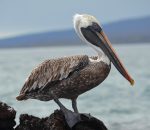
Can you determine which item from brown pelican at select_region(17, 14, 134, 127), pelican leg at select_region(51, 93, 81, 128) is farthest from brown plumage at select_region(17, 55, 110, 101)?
pelican leg at select_region(51, 93, 81, 128)

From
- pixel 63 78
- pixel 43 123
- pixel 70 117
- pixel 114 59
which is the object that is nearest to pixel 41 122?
pixel 43 123

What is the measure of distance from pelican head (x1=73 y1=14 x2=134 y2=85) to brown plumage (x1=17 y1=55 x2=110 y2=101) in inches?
7.8

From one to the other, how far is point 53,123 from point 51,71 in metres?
0.58

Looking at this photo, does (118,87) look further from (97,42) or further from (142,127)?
(97,42)

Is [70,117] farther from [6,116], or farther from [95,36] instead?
[95,36]

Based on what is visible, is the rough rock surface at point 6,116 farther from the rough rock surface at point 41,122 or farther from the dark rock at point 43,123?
the dark rock at point 43,123

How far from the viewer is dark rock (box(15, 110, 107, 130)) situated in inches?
327

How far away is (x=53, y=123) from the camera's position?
27.2 feet

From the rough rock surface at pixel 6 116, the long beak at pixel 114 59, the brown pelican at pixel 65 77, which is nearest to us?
the rough rock surface at pixel 6 116

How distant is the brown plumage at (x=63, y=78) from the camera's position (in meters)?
8.37

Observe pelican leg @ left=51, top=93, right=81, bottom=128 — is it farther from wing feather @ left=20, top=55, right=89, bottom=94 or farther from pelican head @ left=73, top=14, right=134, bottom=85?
pelican head @ left=73, top=14, right=134, bottom=85

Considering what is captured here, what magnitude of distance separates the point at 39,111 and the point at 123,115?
3746 mm

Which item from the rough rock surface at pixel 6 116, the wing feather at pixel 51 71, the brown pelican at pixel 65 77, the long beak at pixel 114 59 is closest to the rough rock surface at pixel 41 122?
the rough rock surface at pixel 6 116

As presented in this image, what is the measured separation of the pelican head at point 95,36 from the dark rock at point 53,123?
0.66m
